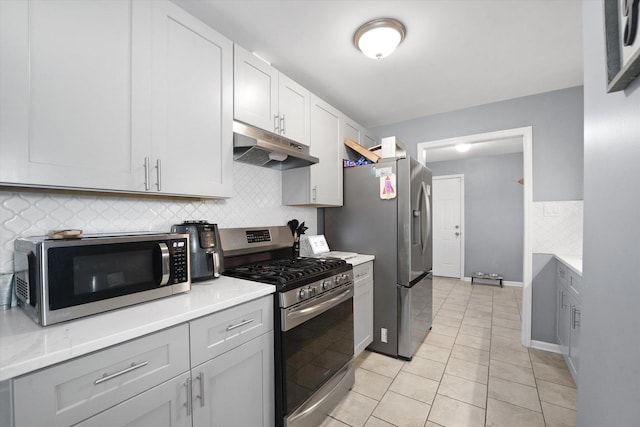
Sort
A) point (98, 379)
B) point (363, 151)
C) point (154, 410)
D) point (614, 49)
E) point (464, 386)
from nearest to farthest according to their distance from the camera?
point (614, 49), point (98, 379), point (154, 410), point (464, 386), point (363, 151)

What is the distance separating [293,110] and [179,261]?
1.44m

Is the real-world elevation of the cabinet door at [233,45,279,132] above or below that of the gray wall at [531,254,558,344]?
above

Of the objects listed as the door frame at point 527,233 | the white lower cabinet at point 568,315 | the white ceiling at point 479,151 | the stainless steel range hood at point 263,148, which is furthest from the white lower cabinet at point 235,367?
the white ceiling at point 479,151

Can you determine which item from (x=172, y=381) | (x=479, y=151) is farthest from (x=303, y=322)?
(x=479, y=151)

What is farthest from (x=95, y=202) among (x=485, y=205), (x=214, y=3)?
(x=485, y=205)

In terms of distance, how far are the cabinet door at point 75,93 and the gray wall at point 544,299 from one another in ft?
11.2

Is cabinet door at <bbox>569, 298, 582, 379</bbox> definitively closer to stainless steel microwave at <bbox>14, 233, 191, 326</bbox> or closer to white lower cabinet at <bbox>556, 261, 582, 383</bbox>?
white lower cabinet at <bbox>556, 261, 582, 383</bbox>

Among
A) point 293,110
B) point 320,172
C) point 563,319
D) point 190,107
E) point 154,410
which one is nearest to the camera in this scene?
point 154,410

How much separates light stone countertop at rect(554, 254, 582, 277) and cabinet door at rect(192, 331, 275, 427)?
2.12 m

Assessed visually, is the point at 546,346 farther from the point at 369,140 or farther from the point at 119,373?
the point at 119,373

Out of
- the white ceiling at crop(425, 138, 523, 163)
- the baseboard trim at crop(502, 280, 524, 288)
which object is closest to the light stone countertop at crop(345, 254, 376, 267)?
the white ceiling at crop(425, 138, 523, 163)

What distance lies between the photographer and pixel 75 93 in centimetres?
106

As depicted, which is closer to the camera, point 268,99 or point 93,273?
point 93,273

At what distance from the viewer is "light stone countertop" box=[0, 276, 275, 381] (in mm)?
714
